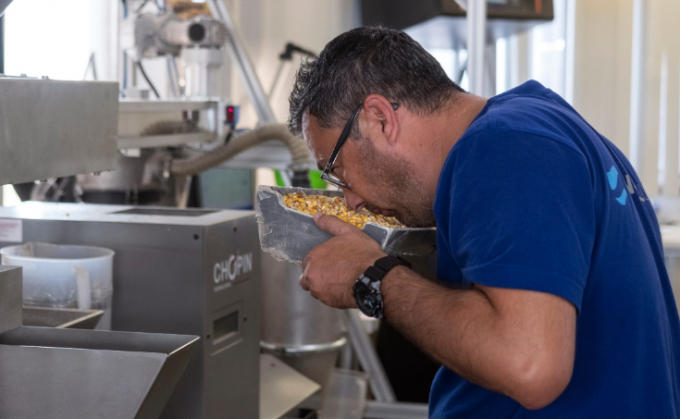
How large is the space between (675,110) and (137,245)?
77.3 inches

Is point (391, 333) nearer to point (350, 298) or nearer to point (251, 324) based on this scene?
point (251, 324)

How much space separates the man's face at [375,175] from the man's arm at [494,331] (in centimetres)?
15

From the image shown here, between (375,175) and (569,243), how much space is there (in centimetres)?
32

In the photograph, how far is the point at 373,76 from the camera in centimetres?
90

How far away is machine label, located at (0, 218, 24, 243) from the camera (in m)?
1.40

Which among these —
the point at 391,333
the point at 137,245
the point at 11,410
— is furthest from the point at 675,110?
the point at 11,410

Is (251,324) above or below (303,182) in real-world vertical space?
below

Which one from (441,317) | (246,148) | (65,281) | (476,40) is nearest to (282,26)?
(246,148)

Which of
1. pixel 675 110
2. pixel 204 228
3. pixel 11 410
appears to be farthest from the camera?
pixel 675 110

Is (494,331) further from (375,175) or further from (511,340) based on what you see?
(375,175)

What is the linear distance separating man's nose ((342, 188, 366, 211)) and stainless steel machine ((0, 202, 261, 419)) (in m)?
0.40

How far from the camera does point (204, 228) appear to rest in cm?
130

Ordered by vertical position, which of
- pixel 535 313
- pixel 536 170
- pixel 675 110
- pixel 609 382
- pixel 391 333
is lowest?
pixel 391 333

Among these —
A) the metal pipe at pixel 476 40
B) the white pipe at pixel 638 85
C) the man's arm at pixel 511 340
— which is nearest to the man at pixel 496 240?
the man's arm at pixel 511 340
